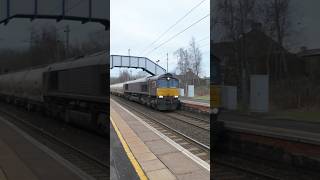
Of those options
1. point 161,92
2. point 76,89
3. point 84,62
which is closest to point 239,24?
point 84,62

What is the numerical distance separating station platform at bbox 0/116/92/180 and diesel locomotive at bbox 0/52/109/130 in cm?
49

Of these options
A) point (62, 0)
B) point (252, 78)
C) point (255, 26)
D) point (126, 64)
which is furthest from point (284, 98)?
point (126, 64)

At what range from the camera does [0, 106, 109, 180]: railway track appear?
3928mm

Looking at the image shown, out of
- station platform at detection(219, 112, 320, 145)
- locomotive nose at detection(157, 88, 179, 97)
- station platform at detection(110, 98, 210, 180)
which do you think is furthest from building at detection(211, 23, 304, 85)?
locomotive nose at detection(157, 88, 179, 97)

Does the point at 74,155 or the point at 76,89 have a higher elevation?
the point at 76,89

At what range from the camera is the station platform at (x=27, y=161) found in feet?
15.9

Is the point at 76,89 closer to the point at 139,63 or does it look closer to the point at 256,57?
the point at 256,57

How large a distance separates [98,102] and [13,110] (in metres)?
4.67

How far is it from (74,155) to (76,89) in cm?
76

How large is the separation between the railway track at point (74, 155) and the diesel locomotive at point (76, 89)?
30 centimetres

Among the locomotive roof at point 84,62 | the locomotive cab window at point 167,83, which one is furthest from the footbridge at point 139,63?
the locomotive roof at point 84,62

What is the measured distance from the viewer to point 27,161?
5734 mm

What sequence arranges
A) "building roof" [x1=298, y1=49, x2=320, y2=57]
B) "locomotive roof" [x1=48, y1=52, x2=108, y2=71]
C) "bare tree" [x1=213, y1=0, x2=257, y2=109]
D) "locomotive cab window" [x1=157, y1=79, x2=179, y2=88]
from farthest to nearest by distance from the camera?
"locomotive cab window" [x1=157, y1=79, x2=179, y2=88] → "locomotive roof" [x1=48, y1=52, x2=108, y2=71] → "building roof" [x1=298, y1=49, x2=320, y2=57] → "bare tree" [x1=213, y1=0, x2=257, y2=109]

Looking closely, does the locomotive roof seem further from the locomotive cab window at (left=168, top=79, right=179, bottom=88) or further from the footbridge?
the footbridge
